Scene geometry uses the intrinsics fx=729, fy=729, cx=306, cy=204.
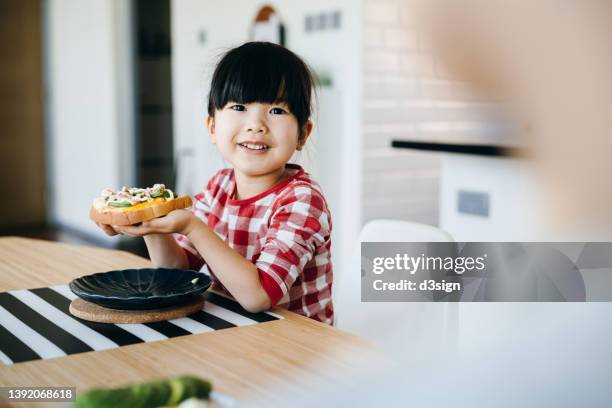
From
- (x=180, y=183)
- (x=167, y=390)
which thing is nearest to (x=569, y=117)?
(x=167, y=390)

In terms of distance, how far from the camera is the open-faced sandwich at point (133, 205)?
3.05ft

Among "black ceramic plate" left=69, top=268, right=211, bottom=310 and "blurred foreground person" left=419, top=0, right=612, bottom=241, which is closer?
"blurred foreground person" left=419, top=0, right=612, bottom=241

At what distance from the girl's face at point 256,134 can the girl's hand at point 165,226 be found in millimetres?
137

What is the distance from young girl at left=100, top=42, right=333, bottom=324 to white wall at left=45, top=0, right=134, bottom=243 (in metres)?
3.59

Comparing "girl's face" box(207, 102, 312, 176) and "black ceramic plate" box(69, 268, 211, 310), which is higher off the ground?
"girl's face" box(207, 102, 312, 176)

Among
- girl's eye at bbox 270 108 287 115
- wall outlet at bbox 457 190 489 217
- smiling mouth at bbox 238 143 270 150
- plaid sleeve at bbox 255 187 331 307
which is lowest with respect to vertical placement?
wall outlet at bbox 457 190 489 217

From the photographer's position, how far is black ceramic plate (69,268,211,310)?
94cm

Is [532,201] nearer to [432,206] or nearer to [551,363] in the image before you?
[551,363]

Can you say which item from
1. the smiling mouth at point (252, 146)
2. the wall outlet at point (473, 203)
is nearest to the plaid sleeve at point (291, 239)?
the smiling mouth at point (252, 146)

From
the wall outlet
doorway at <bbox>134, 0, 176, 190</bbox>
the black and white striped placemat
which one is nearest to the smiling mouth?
the black and white striped placemat

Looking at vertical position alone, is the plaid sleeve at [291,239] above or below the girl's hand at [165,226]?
below

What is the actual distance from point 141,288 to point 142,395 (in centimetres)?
80

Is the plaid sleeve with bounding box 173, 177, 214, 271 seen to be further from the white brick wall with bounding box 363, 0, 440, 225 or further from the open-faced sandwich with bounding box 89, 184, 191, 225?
the white brick wall with bounding box 363, 0, 440, 225

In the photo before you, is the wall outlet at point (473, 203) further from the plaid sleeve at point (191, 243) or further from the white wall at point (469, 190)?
the plaid sleeve at point (191, 243)
